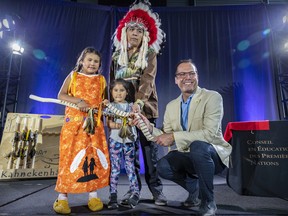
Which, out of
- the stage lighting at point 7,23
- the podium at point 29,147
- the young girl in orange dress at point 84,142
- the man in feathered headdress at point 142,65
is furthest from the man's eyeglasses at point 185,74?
the stage lighting at point 7,23

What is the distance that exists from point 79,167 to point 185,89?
950 millimetres

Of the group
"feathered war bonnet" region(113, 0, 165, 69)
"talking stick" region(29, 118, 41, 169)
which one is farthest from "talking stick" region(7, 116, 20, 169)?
"feathered war bonnet" region(113, 0, 165, 69)

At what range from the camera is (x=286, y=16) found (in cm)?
414

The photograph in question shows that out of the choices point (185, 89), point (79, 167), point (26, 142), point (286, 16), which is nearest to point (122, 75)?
point (185, 89)

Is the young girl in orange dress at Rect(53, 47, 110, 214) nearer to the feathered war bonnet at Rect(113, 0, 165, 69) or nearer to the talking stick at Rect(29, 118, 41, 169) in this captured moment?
the feathered war bonnet at Rect(113, 0, 165, 69)

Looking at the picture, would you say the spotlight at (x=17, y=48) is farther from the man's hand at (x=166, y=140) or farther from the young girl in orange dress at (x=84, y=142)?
the man's hand at (x=166, y=140)

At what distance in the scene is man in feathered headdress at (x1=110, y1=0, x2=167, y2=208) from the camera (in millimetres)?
1883

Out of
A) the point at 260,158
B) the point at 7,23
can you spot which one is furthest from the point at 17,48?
the point at 260,158

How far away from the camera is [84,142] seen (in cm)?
165

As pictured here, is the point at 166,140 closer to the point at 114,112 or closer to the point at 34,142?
the point at 114,112

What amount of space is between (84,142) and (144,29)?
114 centimetres

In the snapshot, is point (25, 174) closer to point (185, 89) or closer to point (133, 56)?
point (133, 56)

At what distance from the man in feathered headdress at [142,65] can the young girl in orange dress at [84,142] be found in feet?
0.93

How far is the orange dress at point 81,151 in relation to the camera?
1578 millimetres
